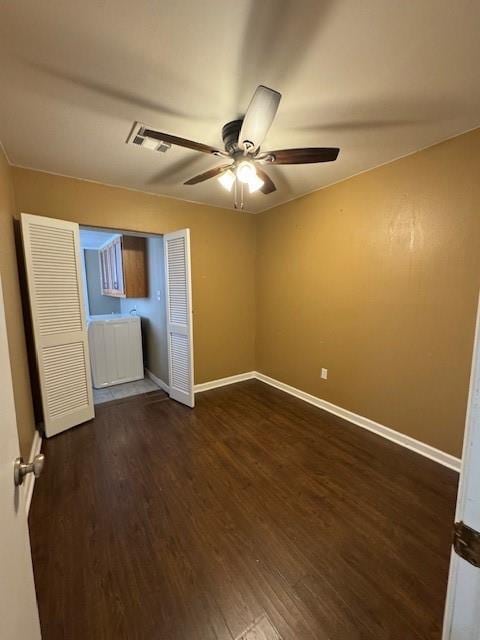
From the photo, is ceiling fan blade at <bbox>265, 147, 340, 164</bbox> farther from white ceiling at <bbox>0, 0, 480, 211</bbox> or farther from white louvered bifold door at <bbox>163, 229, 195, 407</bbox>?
white louvered bifold door at <bbox>163, 229, 195, 407</bbox>

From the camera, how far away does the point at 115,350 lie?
3.84m

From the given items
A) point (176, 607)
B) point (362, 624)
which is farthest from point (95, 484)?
point (362, 624)

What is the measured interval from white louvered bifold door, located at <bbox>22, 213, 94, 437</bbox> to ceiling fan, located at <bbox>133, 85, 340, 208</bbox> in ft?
3.92

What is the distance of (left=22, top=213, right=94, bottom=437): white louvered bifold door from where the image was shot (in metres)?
2.34

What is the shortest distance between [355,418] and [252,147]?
2.56 meters

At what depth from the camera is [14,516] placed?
74cm

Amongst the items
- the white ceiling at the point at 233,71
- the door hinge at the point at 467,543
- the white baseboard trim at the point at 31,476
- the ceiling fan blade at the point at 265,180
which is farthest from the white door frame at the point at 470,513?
the white baseboard trim at the point at 31,476

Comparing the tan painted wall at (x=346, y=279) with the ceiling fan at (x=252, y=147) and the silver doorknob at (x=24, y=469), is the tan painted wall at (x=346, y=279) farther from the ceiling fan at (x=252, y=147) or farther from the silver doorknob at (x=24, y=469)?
the silver doorknob at (x=24, y=469)

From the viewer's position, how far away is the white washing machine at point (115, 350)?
3.70 m

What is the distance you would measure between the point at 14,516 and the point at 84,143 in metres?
2.30

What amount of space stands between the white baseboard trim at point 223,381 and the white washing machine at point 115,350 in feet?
3.72

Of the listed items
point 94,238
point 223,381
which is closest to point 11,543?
point 223,381

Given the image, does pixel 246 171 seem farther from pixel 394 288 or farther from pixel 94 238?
pixel 94 238

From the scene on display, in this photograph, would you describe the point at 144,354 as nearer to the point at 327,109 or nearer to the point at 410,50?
the point at 327,109
